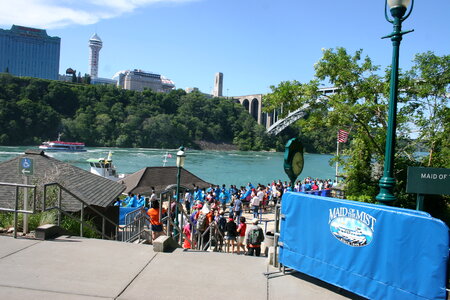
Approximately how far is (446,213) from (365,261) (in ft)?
24.8

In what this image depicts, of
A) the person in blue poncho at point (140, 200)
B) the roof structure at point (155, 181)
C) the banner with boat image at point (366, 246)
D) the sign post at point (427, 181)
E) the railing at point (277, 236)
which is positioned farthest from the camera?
the roof structure at point (155, 181)

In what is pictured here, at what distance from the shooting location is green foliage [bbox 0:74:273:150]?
102 metres

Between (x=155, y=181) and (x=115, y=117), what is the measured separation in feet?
328

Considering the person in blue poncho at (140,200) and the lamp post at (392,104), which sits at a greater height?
the lamp post at (392,104)

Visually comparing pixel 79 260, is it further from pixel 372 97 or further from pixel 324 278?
pixel 372 97

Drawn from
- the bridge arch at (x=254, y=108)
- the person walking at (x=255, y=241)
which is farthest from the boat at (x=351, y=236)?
the bridge arch at (x=254, y=108)

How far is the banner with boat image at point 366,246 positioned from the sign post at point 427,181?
7.00 ft

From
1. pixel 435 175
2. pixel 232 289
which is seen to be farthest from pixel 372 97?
pixel 232 289

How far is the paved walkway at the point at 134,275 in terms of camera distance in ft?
15.4

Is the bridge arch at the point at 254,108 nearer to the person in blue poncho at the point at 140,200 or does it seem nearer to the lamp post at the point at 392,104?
the person in blue poncho at the point at 140,200

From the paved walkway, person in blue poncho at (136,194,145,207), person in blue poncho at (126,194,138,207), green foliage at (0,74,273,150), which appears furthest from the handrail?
green foliage at (0,74,273,150)

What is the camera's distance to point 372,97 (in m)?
11.5

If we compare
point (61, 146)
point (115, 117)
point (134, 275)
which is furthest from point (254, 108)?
point (134, 275)

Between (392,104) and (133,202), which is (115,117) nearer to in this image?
(133,202)
